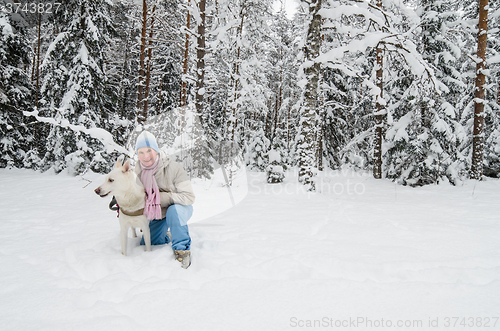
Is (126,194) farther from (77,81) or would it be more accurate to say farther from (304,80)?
(77,81)

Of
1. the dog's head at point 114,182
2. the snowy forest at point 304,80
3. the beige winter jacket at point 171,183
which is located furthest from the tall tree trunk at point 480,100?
A: the dog's head at point 114,182

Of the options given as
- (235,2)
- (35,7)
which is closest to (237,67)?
(235,2)

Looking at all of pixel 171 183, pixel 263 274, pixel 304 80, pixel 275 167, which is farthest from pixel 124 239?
pixel 275 167

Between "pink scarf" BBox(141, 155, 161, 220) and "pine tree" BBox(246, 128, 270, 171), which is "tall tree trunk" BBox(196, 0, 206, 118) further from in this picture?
"pine tree" BBox(246, 128, 270, 171)

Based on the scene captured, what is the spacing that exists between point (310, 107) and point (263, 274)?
600 cm

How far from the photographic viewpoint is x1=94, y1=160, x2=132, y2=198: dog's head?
295 centimetres

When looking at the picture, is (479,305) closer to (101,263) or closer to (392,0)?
(101,263)

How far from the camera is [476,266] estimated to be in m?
3.00

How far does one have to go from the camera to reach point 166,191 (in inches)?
135

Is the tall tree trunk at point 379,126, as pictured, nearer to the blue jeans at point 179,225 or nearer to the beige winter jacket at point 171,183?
the beige winter jacket at point 171,183

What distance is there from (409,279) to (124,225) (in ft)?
11.0

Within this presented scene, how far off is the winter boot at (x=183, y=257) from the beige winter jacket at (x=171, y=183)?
1.97 feet

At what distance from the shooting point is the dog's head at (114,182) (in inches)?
116

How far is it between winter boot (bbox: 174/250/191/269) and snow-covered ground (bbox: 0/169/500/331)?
2.1 inches
